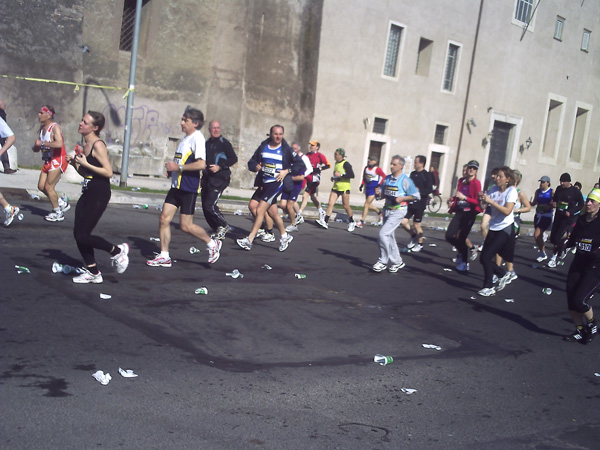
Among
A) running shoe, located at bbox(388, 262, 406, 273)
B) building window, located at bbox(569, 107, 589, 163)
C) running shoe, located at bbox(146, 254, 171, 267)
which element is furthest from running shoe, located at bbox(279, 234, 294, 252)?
building window, located at bbox(569, 107, 589, 163)

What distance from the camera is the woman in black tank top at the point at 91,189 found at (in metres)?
7.39

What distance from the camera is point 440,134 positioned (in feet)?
106

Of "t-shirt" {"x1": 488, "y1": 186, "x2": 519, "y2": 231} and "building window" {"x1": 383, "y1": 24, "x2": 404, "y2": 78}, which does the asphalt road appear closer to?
"t-shirt" {"x1": 488, "y1": 186, "x2": 519, "y2": 231}

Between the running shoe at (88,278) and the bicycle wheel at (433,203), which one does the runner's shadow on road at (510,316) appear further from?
the bicycle wheel at (433,203)

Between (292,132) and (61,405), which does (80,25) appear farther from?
(61,405)

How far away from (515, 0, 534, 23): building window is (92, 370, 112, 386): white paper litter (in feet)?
108

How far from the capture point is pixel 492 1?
106ft

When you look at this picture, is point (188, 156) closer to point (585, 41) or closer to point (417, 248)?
point (417, 248)

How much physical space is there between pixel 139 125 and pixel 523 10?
20.5 metres

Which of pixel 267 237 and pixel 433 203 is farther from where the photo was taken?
pixel 433 203

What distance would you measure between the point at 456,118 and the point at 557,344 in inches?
1022

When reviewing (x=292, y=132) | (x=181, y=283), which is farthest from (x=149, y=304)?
(x=292, y=132)

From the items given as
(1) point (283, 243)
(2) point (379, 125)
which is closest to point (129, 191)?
(1) point (283, 243)

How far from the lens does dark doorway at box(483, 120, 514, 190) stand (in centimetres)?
3500
